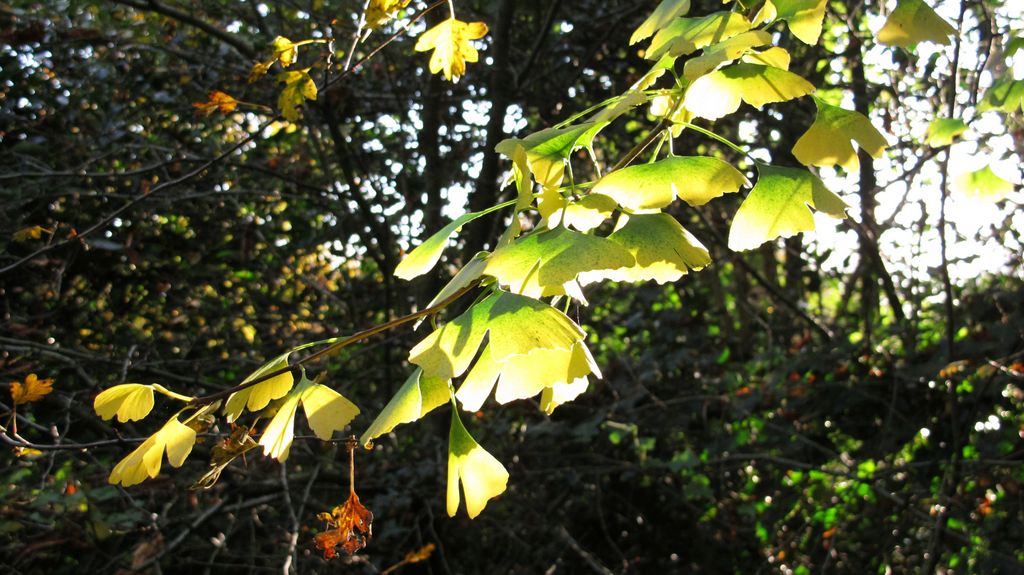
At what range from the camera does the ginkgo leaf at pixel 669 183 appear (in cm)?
74

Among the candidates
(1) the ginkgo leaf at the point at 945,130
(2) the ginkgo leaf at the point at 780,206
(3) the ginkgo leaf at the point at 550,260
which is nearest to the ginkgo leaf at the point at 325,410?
(3) the ginkgo leaf at the point at 550,260

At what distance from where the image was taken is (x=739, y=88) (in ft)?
2.51

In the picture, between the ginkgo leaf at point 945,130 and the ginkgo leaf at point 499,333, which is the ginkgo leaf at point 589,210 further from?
the ginkgo leaf at point 945,130

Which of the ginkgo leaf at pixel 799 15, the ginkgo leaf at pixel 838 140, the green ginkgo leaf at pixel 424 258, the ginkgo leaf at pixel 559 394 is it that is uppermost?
the ginkgo leaf at pixel 799 15

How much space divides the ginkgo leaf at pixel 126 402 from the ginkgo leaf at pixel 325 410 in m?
Result: 0.17

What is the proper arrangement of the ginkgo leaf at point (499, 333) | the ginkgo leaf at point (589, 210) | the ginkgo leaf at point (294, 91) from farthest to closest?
1. the ginkgo leaf at point (294, 91)
2. the ginkgo leaf at point (589, 210)
3. the ginkgo leaf at point (499, 333)

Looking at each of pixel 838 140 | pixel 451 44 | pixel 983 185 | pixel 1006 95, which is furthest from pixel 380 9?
pixel 983 185

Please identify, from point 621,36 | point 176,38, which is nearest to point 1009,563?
point 621,36

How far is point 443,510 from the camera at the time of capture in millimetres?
3346

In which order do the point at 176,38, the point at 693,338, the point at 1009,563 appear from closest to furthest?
the point at 1009,563
the point at 176,38
the point at 693,338

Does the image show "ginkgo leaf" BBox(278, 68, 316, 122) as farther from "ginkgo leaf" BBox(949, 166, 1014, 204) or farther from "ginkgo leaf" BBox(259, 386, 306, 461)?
"ginkgo leaf" BBox(949, 166, 1014, 204)

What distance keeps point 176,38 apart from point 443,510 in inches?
90.9

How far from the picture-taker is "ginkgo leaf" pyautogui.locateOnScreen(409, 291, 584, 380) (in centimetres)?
63

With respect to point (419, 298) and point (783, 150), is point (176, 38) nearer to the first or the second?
point (419, 298)
